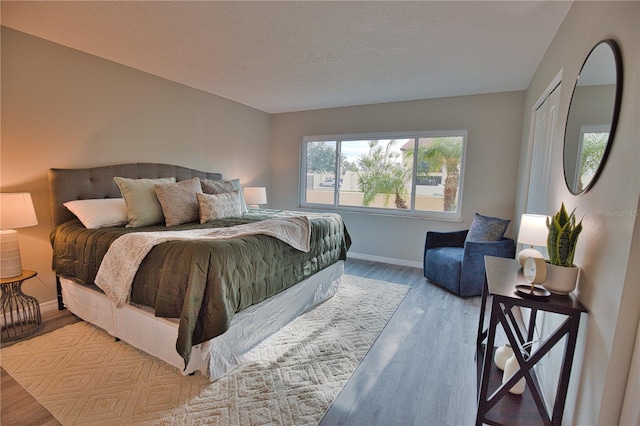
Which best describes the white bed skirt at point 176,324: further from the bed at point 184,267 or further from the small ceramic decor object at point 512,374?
the small ceramic decor object at point 512,374

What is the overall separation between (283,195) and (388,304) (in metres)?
3.05

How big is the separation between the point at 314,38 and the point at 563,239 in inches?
88.2

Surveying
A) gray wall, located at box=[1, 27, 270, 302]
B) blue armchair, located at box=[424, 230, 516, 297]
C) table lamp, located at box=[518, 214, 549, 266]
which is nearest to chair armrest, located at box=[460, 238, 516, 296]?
blue armchair, located at box=[424, 230, 516, 297]

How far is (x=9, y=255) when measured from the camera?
2223 mm

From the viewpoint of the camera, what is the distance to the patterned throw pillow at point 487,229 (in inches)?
132

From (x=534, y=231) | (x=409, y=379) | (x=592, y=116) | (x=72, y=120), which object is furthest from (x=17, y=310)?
(x=592, y=116)

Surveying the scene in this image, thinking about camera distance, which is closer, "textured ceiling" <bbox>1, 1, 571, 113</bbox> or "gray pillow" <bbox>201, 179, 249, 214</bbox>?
"textured ceiling" <bbox>1, 1, 571, 113</bbox>

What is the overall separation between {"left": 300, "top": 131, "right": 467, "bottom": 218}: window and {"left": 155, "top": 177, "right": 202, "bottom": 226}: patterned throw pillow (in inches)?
98.7

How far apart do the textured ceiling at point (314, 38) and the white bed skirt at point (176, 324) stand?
2.10 metres

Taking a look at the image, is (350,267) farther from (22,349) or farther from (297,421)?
(22,349)

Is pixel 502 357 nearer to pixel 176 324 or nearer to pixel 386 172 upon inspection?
pixel 176 324

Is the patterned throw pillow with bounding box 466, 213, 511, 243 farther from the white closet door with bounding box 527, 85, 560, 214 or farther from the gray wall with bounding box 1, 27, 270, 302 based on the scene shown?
the gray wall with bounding box 1, 27, 270, 302

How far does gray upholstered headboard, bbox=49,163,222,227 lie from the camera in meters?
2.64

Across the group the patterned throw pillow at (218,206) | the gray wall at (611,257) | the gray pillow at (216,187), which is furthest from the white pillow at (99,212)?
the gray wall at (611,257)
